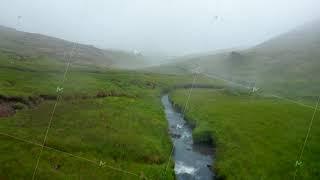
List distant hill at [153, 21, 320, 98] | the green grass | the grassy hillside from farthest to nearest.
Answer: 1. distant hill at [153, 21, 320, 98]
2. the green grass
3. the grassy hillside

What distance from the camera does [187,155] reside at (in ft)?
199

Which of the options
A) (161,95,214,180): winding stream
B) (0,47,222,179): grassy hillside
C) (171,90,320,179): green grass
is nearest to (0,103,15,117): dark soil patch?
(0,47,222,179): grassy hillside

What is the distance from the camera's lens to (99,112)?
74.4 meters

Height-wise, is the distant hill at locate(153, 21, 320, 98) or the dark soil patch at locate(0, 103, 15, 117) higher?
the distant hill at locate(153, 21, 320, 98)

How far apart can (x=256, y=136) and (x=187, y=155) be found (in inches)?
507

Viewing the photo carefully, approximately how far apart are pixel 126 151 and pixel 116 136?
524 centimetres

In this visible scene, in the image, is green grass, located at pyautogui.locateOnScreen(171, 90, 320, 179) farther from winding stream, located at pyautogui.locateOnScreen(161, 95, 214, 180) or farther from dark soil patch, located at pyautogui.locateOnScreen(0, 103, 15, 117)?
dark soil patch, located at pyautogui.locateOnScreen(0, 103, 15, 117)

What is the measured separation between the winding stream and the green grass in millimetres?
1574

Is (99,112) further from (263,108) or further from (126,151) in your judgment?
(263,108)

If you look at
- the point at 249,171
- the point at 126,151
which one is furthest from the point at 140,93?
the point at 249,171

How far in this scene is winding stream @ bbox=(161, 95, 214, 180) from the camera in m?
53.2

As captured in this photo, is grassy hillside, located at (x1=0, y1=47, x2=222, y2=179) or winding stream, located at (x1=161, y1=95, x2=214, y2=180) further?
winding stream, located at (x1=161, y1=95, x2=214, y2=180)

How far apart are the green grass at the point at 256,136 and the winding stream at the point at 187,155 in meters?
1.57

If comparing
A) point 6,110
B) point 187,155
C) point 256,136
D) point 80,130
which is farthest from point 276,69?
point 6,110
